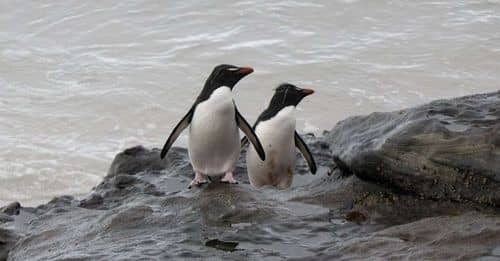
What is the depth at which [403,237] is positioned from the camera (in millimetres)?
4234

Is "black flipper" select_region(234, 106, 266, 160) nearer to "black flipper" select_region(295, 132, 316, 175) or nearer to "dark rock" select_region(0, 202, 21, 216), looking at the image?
"black flipper" select_region(295, 132, 316, 175)

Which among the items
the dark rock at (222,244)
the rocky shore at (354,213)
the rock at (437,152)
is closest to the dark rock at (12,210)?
the rocky shore at (354,213)

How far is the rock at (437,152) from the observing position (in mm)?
4539

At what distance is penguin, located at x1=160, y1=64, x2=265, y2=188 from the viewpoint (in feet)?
19.7

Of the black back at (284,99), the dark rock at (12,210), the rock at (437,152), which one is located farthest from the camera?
the black back at (284,99)

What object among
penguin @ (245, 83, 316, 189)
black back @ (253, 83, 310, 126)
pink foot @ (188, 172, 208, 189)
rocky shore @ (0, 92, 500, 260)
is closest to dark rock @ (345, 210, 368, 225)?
rocky shore @ (0, 92, 500, 260)

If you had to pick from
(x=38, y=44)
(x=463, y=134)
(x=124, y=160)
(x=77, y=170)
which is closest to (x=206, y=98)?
(x=124, y=160)

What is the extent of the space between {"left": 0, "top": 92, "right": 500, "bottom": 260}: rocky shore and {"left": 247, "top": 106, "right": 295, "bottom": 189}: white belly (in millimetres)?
1053

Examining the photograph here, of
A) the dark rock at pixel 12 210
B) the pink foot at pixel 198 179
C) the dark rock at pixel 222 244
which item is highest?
the dark rock at pixel 222 244

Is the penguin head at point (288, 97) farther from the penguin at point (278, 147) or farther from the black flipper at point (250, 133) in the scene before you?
the black flipper at point (250, 133)

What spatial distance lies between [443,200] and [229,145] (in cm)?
187

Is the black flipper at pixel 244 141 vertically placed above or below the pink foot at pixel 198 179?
below

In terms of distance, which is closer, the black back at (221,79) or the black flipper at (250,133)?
the black back at (221,79)

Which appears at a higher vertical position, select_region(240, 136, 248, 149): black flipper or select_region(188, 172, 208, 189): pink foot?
select_region(188, 172, 208, 189): pink foot
